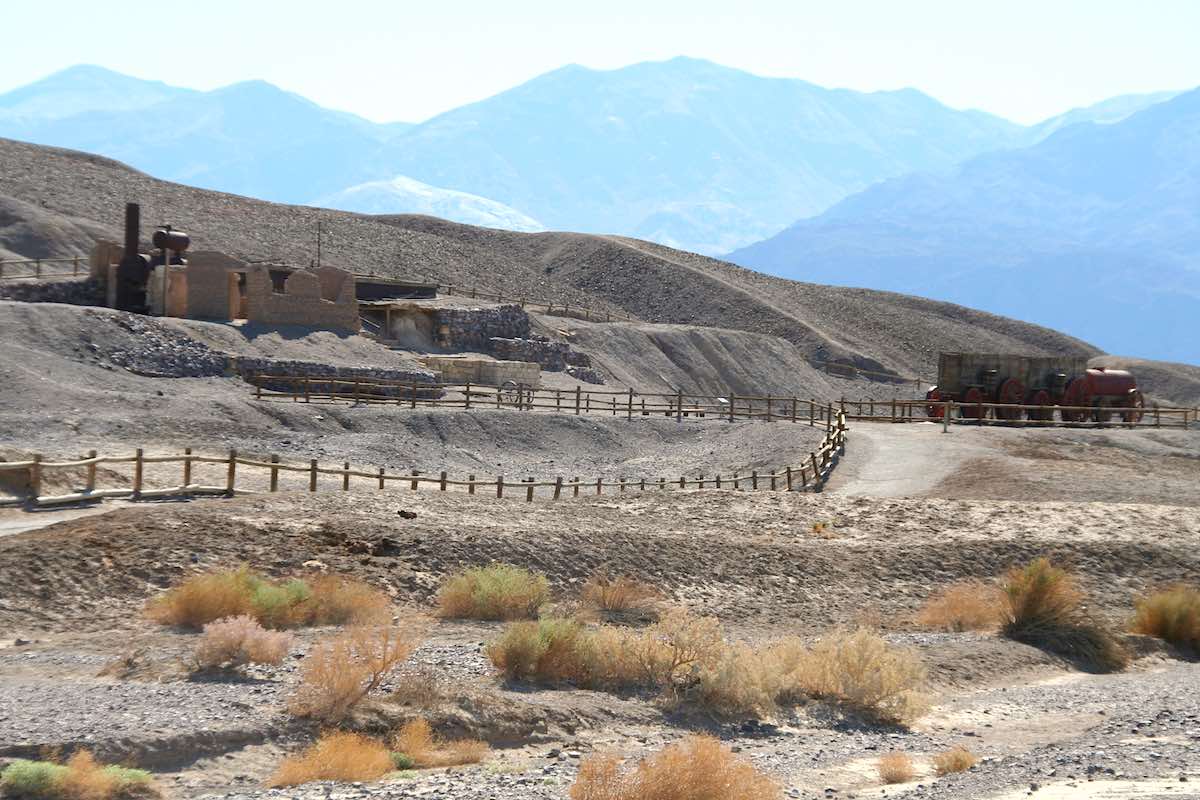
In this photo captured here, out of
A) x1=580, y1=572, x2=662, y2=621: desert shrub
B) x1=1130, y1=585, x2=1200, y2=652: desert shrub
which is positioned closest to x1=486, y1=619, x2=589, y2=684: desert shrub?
x1=580, y1=572, x2=662, y2=621: desert shrub

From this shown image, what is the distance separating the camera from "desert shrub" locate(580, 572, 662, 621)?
22469 millimetres

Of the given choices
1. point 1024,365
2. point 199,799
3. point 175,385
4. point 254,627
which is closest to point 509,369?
point 175,385

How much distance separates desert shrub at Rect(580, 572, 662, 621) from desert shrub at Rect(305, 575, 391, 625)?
3315 mm

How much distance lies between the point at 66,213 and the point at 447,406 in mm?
53728

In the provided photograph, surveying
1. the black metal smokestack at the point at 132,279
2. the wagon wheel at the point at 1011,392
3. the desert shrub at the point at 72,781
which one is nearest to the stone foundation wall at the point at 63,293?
the black metal smokestack at the point at 132,279

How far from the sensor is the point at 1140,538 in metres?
29.7

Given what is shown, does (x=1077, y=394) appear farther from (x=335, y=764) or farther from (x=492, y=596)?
(x=335, y=764)

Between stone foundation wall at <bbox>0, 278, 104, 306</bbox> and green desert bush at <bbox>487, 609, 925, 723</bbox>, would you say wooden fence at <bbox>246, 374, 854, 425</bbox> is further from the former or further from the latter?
green desert bush at <bbox>487, 609, 925, 723</bbox>

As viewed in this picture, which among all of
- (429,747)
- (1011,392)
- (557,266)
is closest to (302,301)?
(1011,392)

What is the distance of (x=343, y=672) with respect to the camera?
15781 mm

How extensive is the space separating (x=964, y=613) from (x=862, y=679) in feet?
20.2

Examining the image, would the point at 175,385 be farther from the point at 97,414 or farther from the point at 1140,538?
the point at 1140,538

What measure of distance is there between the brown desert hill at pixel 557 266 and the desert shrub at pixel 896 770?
84511mm

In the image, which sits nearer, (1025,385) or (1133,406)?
(1025,385)
